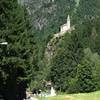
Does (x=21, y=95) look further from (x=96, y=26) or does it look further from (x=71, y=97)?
(x=96, y=26)

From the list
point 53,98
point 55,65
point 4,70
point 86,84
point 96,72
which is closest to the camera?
point 4,70

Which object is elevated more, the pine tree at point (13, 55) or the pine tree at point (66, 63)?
the pine tree at point (13, 55)

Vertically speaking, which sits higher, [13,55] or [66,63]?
[13,55]

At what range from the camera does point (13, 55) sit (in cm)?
4559

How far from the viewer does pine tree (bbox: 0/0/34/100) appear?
1711 inches

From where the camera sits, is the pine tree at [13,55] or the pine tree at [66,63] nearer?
the pine tree at [13,55]

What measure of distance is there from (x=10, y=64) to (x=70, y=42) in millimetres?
85207

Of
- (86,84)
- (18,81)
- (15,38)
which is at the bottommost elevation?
(86,84)

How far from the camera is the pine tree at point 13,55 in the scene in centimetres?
4347

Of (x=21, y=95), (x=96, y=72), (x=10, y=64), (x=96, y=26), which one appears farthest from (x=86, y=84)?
(x=96, y=26)

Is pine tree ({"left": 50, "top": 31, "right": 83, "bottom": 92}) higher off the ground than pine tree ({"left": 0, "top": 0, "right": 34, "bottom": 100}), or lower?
lower

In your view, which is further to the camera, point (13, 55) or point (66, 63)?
point (66, 63)

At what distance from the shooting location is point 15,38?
47.3m

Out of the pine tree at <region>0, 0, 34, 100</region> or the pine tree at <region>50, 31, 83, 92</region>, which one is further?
the pine tree at <region>50, 31, 83, 92</region>
